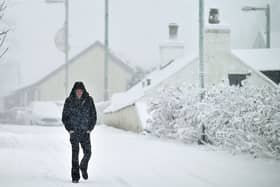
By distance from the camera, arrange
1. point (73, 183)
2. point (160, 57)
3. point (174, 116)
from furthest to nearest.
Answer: point (160, 57) → point (174, 116) → point (73, 183)

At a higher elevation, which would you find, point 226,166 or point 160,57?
point 160,57

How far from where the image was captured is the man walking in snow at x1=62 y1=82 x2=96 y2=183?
10891 mm

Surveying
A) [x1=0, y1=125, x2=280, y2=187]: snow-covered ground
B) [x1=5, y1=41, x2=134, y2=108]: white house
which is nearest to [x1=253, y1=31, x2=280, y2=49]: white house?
[x1=5, y1=41, x2=134, y2=108]: white house

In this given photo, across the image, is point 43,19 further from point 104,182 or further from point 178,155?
point 104,182

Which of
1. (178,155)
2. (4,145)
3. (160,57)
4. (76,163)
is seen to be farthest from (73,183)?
(160,57)

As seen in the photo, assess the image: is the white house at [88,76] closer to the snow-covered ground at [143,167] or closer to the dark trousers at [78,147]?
the snow-covered ground at [143,167]

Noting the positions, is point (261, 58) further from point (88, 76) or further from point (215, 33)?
point (88, 76)

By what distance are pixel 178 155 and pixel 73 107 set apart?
4643 millimetres

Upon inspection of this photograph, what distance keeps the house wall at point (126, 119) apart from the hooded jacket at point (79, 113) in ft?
49.0

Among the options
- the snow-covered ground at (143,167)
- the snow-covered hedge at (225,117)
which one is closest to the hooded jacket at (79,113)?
the snow-covered ground at (143,167)

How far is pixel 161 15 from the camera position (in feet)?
160

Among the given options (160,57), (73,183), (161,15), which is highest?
(161,15)

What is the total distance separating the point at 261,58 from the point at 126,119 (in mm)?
9745

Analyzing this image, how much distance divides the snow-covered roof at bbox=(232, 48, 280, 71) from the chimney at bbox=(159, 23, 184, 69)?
122 inches
